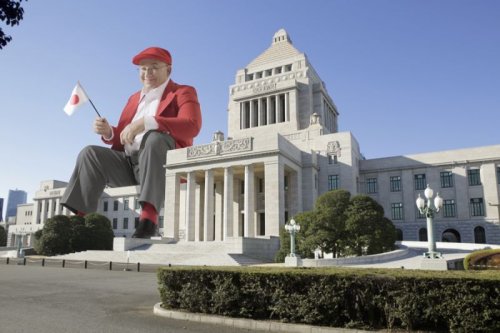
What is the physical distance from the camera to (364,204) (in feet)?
109

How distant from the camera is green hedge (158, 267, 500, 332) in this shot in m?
7.84

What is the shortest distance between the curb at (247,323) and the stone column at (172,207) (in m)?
37.6

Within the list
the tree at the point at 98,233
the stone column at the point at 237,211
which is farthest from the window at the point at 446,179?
the tree at the point at 98,233

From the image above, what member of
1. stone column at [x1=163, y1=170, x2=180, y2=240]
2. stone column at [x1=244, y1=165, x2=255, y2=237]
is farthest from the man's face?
stone column at [x1=163, y1=170, x2=180, y2=240]

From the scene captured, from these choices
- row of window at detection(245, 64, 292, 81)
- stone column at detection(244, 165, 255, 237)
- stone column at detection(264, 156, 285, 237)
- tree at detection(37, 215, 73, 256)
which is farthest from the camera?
row of window at detection(245, 64, 292, 81)

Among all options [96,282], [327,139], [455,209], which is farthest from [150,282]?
[455,209]

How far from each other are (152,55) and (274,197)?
22198 millimetres

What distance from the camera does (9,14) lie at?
7.69m

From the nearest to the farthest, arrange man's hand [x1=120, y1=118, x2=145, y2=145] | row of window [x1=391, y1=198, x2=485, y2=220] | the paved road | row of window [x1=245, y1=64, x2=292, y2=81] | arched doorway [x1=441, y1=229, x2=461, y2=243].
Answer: the paved road < man's hand [x1=120, y1=118, x2=145, y2=145] < row of window [x1=391, y1=198, x2=485, y2=220] < arched doorway [x1=441, y1=229, x2=461, y2=243] < row of window [x1=245, y1=64, x2=292, y2=81]

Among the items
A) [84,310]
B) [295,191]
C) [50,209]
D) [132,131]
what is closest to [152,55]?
[132,131]

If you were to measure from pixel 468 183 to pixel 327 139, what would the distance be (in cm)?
1825

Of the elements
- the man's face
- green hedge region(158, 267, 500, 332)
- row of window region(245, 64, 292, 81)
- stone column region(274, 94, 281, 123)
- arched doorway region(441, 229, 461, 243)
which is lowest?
green hedge region(158, 267, 500, 332)

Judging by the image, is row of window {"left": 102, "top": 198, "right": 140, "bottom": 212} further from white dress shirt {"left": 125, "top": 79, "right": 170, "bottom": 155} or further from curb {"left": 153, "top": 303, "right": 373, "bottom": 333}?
curb {"left": 153, "top": 303, "right": 373, "bottom": 333}

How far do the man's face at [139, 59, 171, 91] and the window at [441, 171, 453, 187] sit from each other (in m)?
40.2
